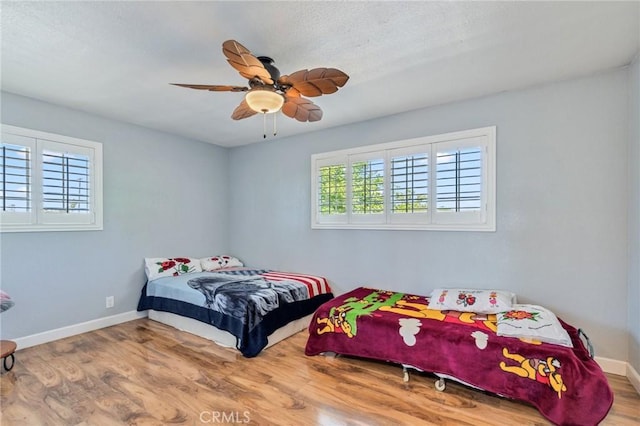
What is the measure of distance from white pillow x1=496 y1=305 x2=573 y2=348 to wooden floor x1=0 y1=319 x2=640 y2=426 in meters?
0.48

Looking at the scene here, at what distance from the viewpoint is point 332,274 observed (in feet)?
12.8

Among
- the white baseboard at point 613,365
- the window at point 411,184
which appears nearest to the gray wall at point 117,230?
the window at point 411,184

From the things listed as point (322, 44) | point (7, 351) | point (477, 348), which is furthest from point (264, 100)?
point (7, 351)

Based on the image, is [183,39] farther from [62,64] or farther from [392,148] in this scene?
[392,148]

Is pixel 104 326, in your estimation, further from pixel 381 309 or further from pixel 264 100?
pixel 264 100

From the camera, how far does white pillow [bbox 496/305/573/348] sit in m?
2.04

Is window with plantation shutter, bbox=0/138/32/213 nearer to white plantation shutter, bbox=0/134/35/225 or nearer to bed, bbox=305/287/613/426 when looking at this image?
white plantation shutter, bbox=0/134/35/225

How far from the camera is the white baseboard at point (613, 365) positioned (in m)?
2.38

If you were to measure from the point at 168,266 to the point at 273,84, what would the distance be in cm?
303

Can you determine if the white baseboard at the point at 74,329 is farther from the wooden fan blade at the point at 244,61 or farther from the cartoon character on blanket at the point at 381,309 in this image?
the wooden fan blade at the point at 244,61

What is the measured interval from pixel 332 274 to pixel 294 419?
2.07 metres

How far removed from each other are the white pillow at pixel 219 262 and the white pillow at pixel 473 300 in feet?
9.97

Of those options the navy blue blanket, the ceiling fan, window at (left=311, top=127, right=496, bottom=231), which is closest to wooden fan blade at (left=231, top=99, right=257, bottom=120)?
the ceiling fan

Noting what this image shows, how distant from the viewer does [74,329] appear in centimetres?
329
